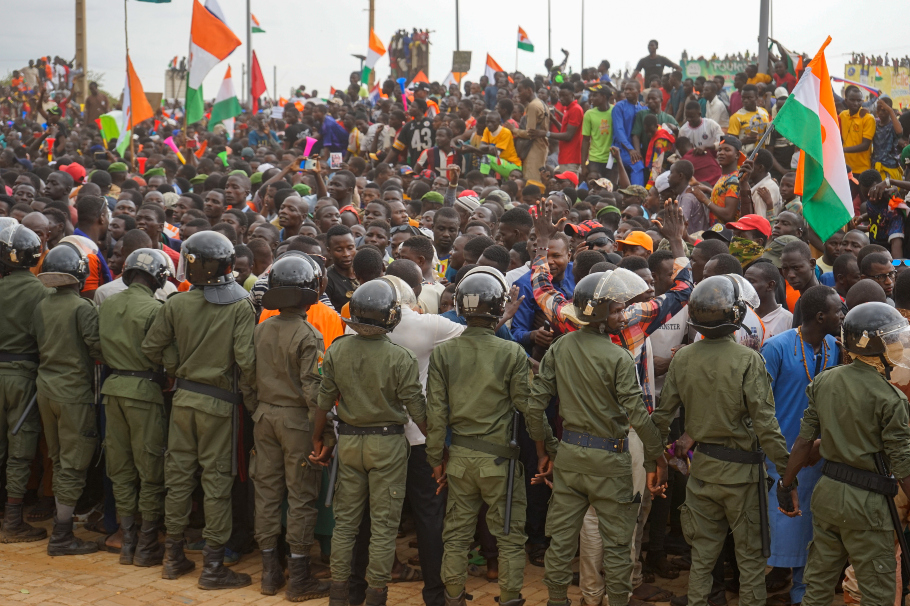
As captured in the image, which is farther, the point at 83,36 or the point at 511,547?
the point at 83,36

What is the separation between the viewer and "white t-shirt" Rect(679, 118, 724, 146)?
13.7 m

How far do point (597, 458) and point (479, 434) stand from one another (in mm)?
→ 683

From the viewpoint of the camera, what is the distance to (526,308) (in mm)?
A: 6238

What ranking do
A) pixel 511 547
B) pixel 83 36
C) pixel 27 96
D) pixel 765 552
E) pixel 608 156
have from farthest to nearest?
1. pixel 27 96
2. pixel 83 36
3. pixel 608 156
4. pixel 511 547
5. pixel 765 552

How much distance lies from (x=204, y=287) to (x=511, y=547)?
8.52ft

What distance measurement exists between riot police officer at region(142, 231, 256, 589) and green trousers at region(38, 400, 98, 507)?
0.90 meters

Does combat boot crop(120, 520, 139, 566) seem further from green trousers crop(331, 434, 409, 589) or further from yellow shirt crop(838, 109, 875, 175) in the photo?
yellow shirt crop(838, 109, 875, 175)

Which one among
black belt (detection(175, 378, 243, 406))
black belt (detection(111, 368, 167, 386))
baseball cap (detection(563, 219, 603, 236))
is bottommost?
black belt (detection(175, 378, 243, 406))

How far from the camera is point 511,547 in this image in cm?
513

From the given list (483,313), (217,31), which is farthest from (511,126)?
(483,313)

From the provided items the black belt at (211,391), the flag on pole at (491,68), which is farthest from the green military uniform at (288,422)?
the flag on pole at (491,68)

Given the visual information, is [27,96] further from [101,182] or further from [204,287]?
[204,287]

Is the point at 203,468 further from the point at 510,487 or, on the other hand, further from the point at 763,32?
the point at 763,32

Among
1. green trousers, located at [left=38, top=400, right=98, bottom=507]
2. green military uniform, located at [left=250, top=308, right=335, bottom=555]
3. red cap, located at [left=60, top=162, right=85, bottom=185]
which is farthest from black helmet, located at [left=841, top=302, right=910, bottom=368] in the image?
red cap, located at [left=60, top=162, right=85, bottom=185]
